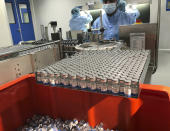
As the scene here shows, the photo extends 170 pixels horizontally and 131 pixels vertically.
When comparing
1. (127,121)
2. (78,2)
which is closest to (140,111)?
(127,121)

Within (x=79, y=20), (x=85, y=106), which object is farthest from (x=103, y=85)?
(x=79, y=20)

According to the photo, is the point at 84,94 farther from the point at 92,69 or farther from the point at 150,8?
the point at 150,8

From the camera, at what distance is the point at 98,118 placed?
1.41m

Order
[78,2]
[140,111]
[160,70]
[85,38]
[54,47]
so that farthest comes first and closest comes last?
[78,2]
[160,70]
[85,38]
[54,47]
[140,111]

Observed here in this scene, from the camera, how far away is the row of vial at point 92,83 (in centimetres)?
81

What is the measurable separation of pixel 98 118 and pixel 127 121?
0.26 metres

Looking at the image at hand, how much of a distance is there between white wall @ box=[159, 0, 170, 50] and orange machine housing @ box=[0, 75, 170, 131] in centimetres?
384

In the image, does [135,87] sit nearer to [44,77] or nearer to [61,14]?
[44,77]

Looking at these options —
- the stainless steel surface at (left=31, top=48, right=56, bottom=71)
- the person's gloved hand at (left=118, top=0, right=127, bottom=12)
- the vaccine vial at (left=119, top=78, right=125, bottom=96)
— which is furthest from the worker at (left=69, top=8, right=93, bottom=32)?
the vaccine vial at (left=119, top=78, right=125, bottom=96)

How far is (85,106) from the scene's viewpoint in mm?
1407

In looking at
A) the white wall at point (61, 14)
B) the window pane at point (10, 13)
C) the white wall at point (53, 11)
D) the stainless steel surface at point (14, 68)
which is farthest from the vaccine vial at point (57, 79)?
the window pane at point (10, 13)

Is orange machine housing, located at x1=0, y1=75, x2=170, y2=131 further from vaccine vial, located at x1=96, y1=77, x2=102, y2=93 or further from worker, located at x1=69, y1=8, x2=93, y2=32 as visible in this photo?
worker, located at x1=69, y1=8, x2=93, y2=32

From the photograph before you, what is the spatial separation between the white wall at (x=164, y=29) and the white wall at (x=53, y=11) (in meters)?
2.38

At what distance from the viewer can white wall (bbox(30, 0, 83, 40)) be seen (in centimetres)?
535
